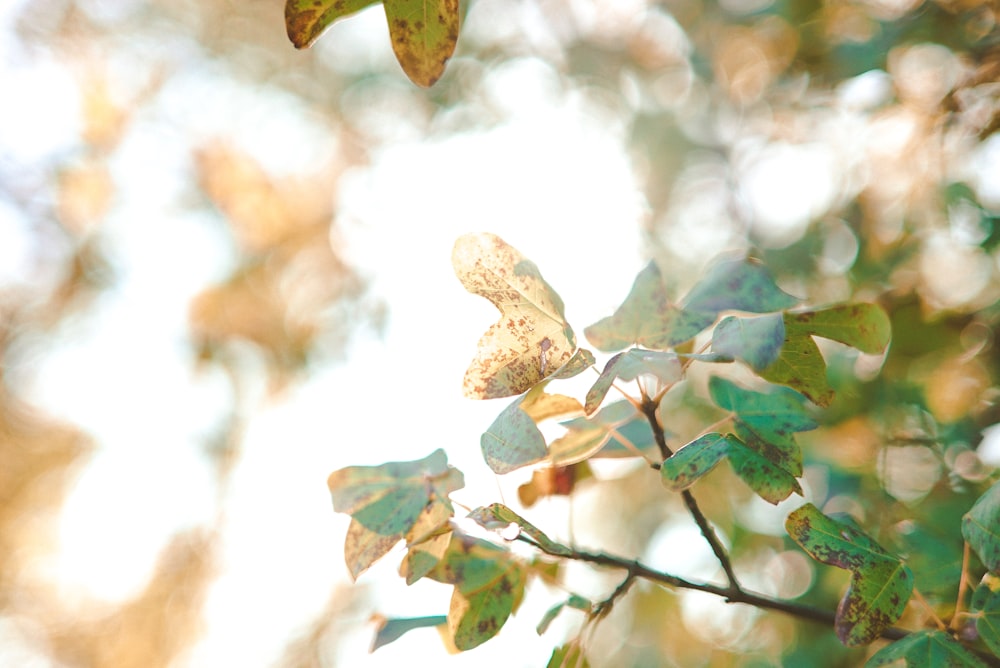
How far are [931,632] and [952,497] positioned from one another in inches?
24.9

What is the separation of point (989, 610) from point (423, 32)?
0.63m

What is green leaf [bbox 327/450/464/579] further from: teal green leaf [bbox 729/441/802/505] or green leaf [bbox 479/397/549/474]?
teal green leaf [bbox 729/441/802/505]

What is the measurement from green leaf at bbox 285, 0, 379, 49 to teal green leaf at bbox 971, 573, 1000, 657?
68cm

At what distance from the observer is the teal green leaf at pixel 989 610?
0.52 m

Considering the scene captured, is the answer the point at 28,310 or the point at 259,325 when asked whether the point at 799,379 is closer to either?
the point at 259,325

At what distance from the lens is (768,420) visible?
604 mm

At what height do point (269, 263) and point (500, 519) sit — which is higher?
point (500, 519)

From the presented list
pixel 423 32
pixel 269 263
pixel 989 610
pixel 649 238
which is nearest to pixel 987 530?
pixel 989 610

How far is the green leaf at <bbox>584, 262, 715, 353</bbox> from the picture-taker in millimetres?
543

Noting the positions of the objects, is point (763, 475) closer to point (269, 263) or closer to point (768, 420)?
point (768, 420)

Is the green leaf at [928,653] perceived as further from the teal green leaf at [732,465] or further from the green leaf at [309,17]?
the green leaf at [309,17]

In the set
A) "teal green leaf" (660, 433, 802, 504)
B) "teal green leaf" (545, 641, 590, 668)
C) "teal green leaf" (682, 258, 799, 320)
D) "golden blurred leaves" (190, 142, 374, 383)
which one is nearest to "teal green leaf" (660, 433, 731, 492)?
"teal green leaf" (660, 433, 802, 504)

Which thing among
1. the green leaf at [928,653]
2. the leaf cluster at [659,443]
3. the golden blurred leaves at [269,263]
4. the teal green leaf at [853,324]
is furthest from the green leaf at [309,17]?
the golden blurred leaves at [269,263]

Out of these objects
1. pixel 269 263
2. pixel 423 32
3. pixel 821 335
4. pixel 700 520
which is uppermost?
pixel 423 32
